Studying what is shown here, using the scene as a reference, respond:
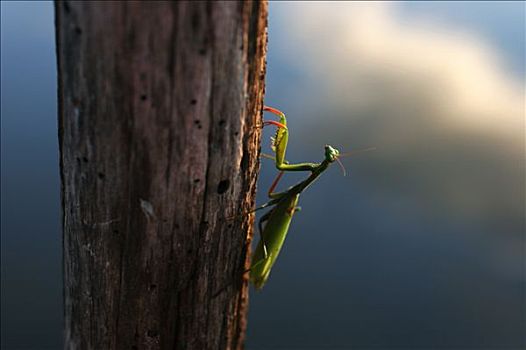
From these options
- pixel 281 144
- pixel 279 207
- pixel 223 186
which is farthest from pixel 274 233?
pixel 223 186

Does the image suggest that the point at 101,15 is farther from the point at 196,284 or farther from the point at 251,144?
the point at 196,284

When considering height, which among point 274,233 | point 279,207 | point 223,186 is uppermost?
point 223,186

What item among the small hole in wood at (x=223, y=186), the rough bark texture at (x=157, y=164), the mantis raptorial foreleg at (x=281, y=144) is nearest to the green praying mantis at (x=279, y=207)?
the mantis raptorial foreleg at (x=281, y=144)

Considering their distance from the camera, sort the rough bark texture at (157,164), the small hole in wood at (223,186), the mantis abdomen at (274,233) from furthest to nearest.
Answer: the mantis abdomen at (274,233), the small hole in wood at (223,186), the rough bark texture at (157,164)

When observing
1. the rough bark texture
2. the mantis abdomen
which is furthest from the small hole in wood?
the mantis abdomen

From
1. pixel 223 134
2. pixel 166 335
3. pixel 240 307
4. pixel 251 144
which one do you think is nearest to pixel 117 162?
pixel 223 134

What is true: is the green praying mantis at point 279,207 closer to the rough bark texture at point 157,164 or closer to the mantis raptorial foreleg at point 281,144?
the mantis raptorial foreleg at point 281,144

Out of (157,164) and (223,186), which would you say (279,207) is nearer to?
(223,186)

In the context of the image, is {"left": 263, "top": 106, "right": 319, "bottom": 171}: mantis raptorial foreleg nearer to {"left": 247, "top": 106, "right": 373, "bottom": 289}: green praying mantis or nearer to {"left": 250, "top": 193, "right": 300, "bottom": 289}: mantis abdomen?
{"left": 247, "top": 106, "right": 373, "bottom": 289}: green praying mantis
